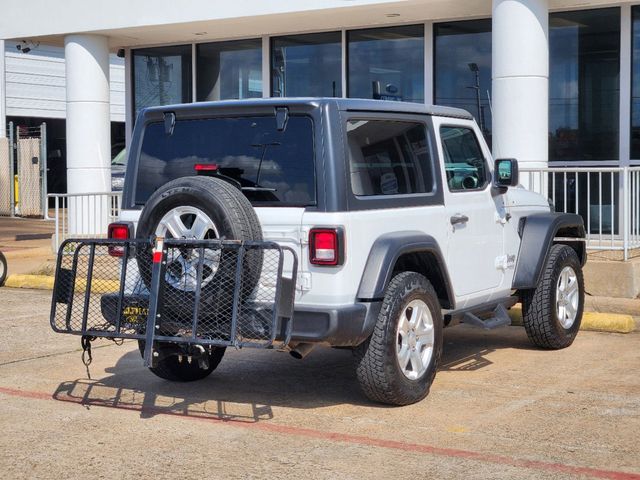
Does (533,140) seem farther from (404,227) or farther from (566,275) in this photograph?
(404,227)

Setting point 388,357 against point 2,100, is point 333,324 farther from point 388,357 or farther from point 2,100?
point 2,100

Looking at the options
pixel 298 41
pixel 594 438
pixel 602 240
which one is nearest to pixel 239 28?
pixel 298 41

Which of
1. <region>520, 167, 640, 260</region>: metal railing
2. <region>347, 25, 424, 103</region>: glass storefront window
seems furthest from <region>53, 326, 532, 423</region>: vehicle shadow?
<region>347, 25, 424, 103</region>: glass storefront window

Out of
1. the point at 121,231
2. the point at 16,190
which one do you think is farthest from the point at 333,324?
the point at 16,190

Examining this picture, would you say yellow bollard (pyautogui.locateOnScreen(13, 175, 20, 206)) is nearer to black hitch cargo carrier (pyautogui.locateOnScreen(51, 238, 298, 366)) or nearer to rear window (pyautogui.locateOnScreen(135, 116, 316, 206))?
rear window (pyautogui.locateOnScreen(135, 116, 316, 206))

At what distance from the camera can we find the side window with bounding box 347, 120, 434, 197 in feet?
22.3

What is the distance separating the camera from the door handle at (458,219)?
7.53m

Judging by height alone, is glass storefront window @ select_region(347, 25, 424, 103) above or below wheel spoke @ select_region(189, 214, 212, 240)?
above

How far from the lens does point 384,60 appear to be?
15.5 m

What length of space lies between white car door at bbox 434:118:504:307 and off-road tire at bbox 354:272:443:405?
0.79 meters

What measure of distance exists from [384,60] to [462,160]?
25.8 feet

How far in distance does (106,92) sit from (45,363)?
884 centimetres

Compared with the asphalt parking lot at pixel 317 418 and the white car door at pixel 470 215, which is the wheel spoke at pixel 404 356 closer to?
the asphalt parking lot at pixel 317 418

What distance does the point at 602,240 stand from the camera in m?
11.9
